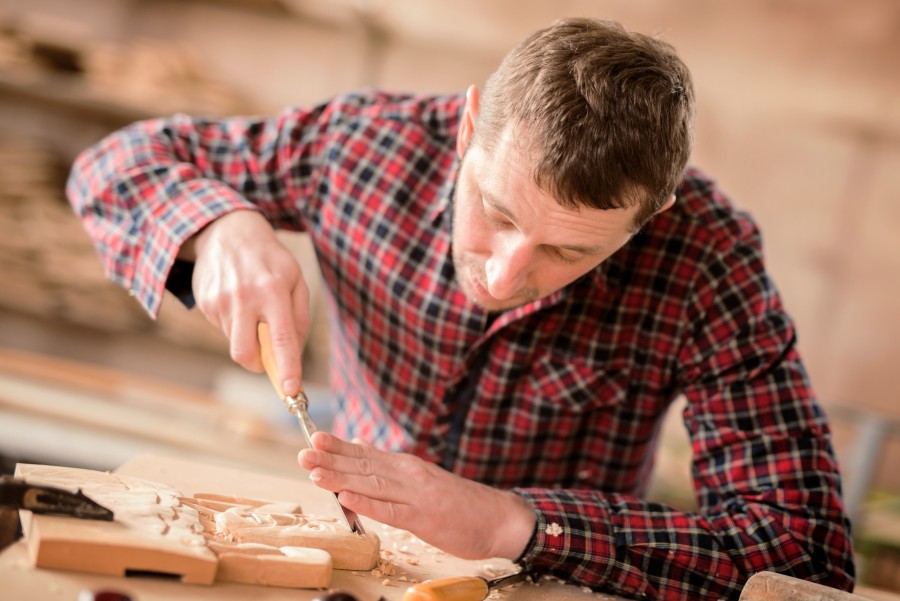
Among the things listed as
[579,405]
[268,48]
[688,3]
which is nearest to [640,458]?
[579,405]

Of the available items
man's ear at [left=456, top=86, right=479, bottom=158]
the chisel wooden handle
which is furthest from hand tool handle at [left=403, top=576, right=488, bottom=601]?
man's ear at [left=456, top=86, right=479, bottom=158]

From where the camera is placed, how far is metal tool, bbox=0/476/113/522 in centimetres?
105

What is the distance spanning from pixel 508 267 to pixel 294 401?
39 cm

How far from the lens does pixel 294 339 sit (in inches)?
57.1

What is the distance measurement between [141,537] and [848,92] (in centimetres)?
361

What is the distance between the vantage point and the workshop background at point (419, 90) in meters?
3.73

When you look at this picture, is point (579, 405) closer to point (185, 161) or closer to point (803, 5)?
point (185, 161)

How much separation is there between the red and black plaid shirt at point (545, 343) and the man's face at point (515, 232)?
0.74 ft

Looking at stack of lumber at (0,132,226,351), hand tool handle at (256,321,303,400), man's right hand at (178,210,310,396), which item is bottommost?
stack of lumber at (0,132,226,351)

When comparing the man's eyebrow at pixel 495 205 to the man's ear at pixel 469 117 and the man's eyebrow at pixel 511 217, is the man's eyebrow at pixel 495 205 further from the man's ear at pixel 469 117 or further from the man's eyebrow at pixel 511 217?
the man's ear at pixel 469 117

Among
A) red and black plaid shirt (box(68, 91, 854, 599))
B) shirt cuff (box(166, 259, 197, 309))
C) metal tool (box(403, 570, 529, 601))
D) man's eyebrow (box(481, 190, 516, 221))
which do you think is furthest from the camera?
shirt cuff (box(166, 259, 197, 309))

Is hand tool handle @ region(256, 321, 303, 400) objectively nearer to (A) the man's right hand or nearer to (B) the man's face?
(A) the man's right hand

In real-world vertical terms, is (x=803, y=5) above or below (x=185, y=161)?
above

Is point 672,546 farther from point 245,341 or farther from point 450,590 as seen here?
point 245,341
